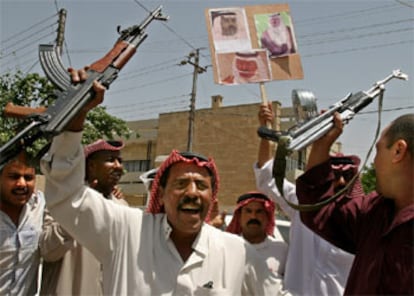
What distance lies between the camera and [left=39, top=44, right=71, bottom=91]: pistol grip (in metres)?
2.53

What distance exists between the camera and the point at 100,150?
3.63 m

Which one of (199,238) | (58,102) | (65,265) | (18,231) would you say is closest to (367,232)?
(199,238)

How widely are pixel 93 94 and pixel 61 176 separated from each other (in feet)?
1.44

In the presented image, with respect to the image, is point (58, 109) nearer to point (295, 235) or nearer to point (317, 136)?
point (317, 136)

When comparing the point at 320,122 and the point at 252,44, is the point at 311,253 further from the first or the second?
the point at 252,44

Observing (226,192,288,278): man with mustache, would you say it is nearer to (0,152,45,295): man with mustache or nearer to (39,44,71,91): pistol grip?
(0,152,45,295): man with mustache

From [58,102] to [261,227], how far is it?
2373mm

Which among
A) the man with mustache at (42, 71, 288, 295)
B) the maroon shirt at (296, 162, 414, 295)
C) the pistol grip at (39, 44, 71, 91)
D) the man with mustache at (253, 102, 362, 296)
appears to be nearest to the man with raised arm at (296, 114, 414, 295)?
the maroon shirt at (296, 162, 414, 295)

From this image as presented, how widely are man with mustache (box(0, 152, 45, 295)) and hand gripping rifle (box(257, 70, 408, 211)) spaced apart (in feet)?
5.20

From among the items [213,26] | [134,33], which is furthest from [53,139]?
[213,26]

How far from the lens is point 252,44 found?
3875 millimetres

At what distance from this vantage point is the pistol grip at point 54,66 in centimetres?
253

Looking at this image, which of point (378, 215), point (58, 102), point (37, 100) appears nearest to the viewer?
point (378, 215)

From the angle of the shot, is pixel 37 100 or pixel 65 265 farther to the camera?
pixel 37 100
